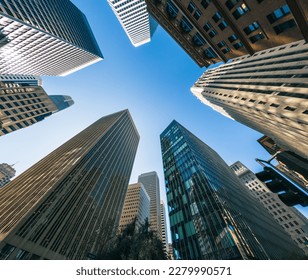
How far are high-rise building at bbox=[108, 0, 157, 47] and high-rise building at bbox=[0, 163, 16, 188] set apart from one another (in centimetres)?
13419

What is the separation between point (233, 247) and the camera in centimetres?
2942

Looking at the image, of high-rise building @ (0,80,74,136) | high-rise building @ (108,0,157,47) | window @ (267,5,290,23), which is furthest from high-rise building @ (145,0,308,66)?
high-rise building @ (108,0,157,47)

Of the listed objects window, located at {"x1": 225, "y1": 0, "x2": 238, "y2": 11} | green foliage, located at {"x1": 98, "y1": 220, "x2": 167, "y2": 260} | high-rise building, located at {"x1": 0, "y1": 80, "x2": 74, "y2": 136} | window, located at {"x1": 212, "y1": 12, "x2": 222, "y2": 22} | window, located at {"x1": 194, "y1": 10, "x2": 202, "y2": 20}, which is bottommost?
green foliage, located at {"x1": 98, "y1": 220, "x2": 167, "y2": 260}

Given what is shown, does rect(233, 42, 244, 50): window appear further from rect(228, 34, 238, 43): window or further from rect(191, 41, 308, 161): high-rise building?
rect(191, 41, 308, 161): high-rise building

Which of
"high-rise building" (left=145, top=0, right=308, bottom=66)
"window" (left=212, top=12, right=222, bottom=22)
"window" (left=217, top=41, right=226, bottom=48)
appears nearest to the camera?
"high-rise building" (left=145, top=0, right=308, bottom=66)

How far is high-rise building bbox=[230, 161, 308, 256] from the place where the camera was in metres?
74.1

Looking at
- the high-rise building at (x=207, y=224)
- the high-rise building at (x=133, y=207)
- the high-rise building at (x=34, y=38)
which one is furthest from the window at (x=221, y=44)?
the high-rise building at (x=133, y=207)

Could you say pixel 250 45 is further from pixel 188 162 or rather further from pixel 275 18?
pixel 188 162

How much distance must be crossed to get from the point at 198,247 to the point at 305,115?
31.0 meters

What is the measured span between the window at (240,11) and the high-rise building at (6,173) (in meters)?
157

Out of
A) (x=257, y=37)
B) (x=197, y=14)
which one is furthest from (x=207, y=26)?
(x=257, y=37)

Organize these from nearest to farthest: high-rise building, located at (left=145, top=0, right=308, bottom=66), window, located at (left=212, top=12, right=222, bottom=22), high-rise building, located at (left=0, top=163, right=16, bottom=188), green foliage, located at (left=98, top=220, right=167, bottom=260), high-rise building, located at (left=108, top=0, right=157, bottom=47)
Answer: green foliage, located at (left=98, top=220, right=167, bottom=260) < high-rise building, located at (left=145, top=0, right=308, bottom=66) < window, located at (left=212, top=12, right=222, bottom=22) < high-rise building, located at (left=108, top=0, right=157, bottom=47) < high-rise building, located at (left=0, top=163, right=16, bottom=188)

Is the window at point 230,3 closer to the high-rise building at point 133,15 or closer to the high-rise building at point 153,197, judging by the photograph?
the high-rise building at point 133,15
